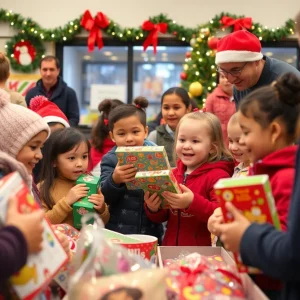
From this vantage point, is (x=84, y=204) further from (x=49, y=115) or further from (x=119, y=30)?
(x=119, y=30)

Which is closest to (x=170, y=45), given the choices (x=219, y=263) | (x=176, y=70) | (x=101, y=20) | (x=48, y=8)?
(x=176, y=70)

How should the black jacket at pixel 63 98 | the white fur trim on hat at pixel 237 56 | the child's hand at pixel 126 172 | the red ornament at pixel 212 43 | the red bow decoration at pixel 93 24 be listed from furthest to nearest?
the red bow decoration at pixel 93 24
the red ornament at pixel 212 43
the black jacket at pixel 63 98
the white fur trim on hat at pixel 237 56
the child's hand at pixel 126 172

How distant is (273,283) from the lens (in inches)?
67.4

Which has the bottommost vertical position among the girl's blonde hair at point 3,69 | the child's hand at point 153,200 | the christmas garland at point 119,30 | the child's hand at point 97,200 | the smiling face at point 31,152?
the child's hand at point 97,200

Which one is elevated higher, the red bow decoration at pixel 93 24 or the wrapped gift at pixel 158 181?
the red bow decoration at pixel 93 24

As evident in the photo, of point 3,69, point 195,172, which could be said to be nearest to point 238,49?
point 195,172

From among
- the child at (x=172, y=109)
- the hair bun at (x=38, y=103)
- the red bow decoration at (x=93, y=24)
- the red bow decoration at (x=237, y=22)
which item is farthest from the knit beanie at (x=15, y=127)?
the red bow decoration at (x=237, y=22)

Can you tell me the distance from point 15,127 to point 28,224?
75cm

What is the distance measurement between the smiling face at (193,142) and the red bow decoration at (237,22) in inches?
193

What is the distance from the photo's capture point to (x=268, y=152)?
65.4 inches

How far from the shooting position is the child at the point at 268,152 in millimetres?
1401

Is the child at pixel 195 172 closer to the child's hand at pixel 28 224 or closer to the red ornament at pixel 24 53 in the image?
the child's hand at pixel 28 224

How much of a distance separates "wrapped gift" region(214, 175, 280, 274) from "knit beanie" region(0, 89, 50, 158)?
945mm

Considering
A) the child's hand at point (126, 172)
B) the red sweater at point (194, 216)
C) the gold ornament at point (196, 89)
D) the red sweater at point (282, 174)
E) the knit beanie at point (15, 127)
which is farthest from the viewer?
the gold ornament at point (196, 89)
